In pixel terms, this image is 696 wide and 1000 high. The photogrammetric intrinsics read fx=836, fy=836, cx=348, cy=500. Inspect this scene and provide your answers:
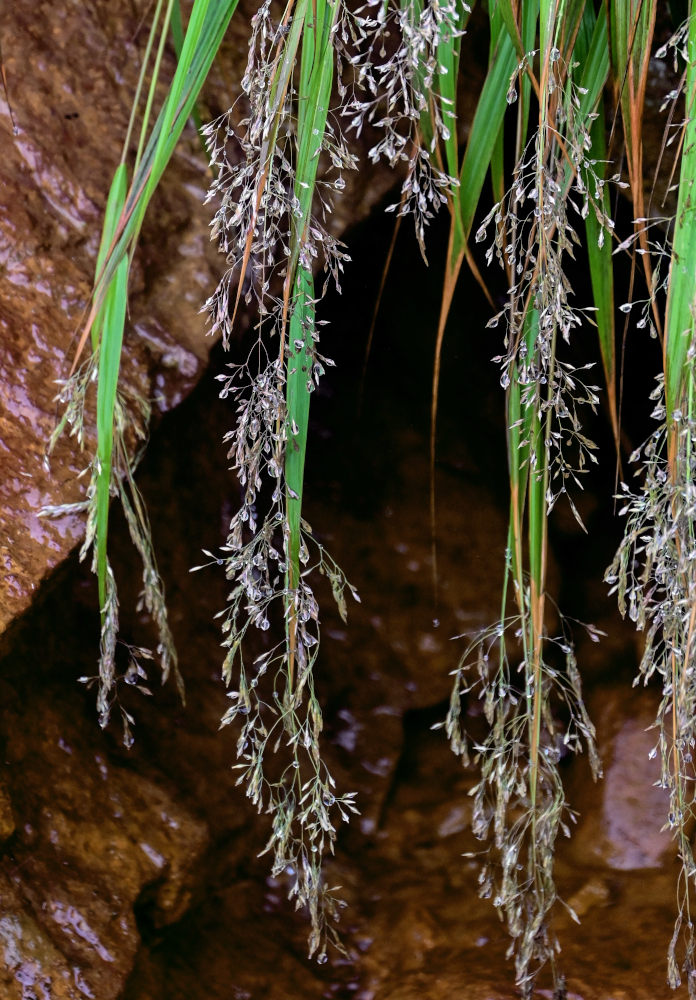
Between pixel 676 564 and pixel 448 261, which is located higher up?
pixel 448 261

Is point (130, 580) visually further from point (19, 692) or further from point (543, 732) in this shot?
point (543, 732)

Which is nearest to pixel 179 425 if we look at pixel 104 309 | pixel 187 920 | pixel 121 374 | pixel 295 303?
pixel 121 374

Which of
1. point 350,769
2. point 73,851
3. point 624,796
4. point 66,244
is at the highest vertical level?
point 66,244

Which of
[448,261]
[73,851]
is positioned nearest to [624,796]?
[73,851]

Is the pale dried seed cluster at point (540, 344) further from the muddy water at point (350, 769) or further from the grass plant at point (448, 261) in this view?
the muddy water at point (350, 769)

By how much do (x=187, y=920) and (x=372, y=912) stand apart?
1.05 ft

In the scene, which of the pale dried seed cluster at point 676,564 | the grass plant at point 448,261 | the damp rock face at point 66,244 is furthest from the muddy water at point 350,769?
the pale dried seed cluster at point 676,564

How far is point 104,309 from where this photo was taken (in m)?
0.87

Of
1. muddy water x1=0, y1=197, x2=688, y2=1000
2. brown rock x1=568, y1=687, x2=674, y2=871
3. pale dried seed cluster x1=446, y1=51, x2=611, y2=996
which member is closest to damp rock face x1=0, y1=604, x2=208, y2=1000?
muddy water x1=0, y1=197, x2=688, y2=1000

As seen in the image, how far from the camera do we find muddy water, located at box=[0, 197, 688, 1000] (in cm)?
118

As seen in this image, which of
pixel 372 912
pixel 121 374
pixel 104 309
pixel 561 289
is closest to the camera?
pixel 561 289

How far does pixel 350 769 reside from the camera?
4.82 feet

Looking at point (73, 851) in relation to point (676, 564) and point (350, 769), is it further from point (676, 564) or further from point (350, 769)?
point (676, 564)

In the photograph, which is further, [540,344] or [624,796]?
[624,796]
